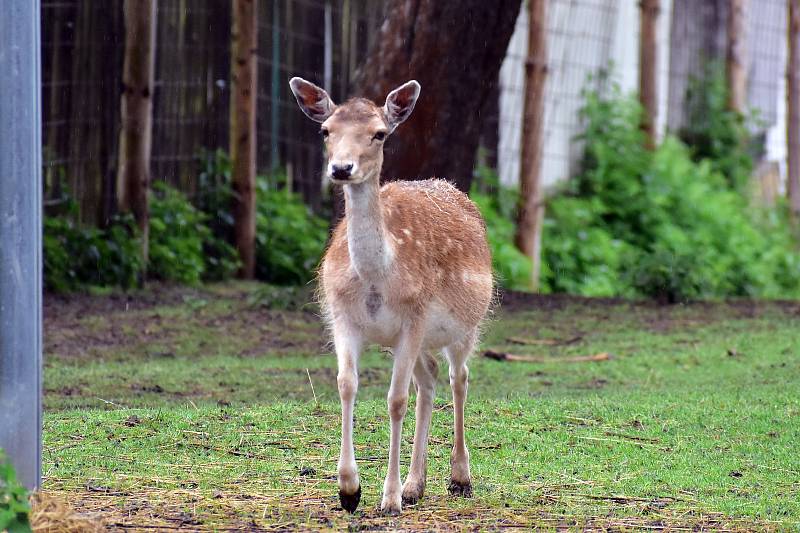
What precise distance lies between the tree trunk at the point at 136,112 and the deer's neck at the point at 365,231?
746 cm

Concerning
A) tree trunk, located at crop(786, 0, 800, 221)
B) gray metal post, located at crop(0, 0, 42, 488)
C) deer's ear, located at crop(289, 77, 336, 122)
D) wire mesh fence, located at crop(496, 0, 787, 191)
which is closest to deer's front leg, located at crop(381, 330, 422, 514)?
deer's ear, located at crop(289, 77, 336, 122)

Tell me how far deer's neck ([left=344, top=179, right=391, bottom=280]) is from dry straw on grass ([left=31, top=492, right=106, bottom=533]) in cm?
137

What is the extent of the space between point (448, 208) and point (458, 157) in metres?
5.83

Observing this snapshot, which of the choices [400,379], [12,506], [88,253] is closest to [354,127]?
[400,379]

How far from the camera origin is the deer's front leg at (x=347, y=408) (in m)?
5.46

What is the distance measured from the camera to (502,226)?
1594cm

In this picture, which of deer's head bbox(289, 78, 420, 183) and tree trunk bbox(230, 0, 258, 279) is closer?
deer's head bbox(289, 78, 420, 183)

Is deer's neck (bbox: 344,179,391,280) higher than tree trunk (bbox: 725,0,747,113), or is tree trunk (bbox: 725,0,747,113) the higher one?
tree trunk (bbox: 725,0,747,113)

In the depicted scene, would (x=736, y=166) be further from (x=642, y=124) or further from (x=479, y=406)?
(x=479, y=406)

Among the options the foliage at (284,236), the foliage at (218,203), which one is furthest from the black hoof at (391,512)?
the foliage at (218,203)

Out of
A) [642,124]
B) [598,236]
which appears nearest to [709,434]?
[598,236]

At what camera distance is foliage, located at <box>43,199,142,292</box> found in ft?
40.5

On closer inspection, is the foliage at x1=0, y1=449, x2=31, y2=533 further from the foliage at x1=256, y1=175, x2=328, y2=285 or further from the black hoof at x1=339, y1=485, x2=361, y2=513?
the foliage at x1=256, y1=175, x2=328, y2=285

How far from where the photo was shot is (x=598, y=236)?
1748cm
